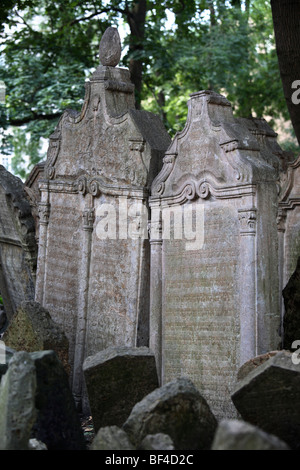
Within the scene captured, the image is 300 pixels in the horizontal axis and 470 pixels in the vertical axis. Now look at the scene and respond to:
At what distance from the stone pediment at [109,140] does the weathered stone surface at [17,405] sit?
355 cm

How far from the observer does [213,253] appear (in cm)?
676

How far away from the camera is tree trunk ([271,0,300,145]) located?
6.80 metres

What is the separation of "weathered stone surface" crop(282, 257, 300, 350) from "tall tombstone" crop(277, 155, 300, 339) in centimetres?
222

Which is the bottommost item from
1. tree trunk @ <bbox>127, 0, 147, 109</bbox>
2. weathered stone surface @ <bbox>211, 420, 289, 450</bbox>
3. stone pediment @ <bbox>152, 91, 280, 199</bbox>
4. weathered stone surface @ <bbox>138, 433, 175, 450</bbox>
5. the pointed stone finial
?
weathered stone surface @ <bbox>138, 433, 175, 450</bbox>

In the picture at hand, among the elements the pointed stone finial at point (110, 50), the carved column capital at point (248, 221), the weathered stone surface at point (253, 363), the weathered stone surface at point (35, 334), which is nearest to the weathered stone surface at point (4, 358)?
the weathered stone surface at point (35, 334)

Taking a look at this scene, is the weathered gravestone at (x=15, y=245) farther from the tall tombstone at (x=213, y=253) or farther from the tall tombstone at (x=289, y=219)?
the tall tombstone at (x=289, y=219)

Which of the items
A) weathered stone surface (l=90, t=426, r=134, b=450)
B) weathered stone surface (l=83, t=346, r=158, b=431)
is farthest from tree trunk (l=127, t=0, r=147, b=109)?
weathered stone surface (l=90, t=426, r=134, b=450)

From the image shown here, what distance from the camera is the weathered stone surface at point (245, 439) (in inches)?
131

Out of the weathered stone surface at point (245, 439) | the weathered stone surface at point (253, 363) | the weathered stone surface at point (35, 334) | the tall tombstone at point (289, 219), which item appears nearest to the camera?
the weathered stone surface at point (245, 439)

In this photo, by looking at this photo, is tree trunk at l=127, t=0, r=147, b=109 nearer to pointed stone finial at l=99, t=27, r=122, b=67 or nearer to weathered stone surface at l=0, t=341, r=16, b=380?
pointed stone finial at l=99, t=27, r=122, b=67

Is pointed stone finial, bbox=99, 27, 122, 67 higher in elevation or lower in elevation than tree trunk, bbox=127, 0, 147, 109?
lower

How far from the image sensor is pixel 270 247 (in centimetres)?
643

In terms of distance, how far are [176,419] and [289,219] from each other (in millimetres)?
5132
